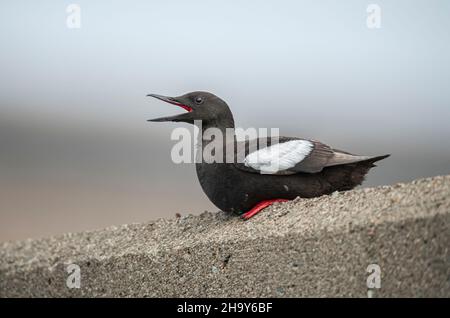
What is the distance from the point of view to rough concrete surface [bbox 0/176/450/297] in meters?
2.93

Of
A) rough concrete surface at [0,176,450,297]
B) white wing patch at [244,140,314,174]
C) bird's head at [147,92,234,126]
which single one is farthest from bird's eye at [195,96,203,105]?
rough concrete surface at [0,176,450,297]

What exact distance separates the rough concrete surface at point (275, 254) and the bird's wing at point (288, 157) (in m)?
0.26

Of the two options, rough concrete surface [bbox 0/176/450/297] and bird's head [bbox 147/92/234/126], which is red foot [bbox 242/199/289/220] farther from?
bird's head [bbox 147/92/234/126]

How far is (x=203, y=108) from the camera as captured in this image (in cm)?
467

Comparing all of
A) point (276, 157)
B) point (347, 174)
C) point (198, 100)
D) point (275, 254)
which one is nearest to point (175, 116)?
point (198, 100)

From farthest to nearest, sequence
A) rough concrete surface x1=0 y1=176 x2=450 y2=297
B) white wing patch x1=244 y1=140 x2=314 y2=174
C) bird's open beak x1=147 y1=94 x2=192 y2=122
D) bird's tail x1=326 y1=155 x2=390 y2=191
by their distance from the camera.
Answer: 1. bird's open beak x1=147 y1=94 x2=192 y2=122
2. bird's tail x1=326 y1=155 x2=390 y2=191
3. white wing patch x1=244 y1=140 x2=314 y2=174
4. rough concrete surface x1=0 y1=176 x2=450 y2=297

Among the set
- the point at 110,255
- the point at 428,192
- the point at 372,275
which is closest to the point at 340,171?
the point at 428,192

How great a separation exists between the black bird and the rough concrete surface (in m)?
0.15

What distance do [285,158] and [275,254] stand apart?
0.91m

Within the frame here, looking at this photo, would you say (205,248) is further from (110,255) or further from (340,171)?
(340,171)

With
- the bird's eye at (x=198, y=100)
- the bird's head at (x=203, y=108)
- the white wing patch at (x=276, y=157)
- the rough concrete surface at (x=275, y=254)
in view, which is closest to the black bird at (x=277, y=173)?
the white wing patch at (x=276, y=157)

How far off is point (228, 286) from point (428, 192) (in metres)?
1.26

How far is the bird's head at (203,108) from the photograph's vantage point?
4660mm
